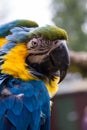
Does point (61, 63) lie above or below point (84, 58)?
above

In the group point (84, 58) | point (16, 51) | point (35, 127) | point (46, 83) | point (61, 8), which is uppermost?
point (16, 51)

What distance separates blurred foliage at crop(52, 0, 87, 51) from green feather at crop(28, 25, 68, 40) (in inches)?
537

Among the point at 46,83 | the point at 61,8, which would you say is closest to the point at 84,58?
the point at 46,83

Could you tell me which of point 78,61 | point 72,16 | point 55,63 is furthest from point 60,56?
point 72,16

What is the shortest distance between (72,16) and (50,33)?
14.5m

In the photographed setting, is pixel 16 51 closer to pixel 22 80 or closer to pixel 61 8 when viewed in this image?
pixel 22 80

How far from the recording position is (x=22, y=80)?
2.37 metres

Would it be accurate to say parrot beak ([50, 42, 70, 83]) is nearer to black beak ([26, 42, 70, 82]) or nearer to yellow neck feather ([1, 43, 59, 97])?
black beak ([26, 42, 70, 82])

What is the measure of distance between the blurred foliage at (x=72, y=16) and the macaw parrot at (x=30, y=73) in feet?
44.7

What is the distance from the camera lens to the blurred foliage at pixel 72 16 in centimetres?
1620

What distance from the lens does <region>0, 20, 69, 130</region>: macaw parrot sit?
91.4 inches

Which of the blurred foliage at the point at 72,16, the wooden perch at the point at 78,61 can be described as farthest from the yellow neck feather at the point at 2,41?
the blurred foliage at the point at 72,16

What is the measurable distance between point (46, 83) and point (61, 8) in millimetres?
14465

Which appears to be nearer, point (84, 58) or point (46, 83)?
point (46, 83)
